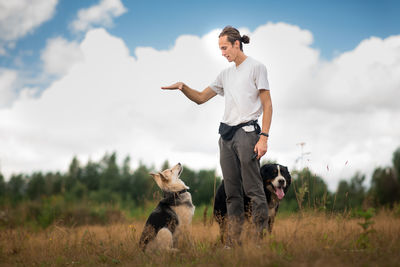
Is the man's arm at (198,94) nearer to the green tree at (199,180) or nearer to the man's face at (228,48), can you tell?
the man's face at (228,48)

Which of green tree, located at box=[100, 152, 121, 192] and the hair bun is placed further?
green tree, located at box=[100, 152, 121, 192]

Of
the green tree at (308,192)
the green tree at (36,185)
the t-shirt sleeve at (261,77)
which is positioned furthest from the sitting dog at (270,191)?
the green tree at (36,185)

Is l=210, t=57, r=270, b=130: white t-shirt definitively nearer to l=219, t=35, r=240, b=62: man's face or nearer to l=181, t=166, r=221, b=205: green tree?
l=219, t=35, r=240, b=62: man's face

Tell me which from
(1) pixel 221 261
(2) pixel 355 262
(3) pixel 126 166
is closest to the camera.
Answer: (2) pixel 355 262

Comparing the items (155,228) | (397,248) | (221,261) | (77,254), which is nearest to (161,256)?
(155,228)

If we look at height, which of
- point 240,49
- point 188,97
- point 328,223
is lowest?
point 328,223

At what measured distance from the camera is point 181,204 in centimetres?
539

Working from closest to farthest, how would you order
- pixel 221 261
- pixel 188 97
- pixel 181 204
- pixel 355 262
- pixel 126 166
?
pixel 355 262
pixel 221 261
pixel 188 97
pixel 181 204
pixel 126 166

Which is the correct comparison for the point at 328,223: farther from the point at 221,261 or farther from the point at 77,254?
the point at 77,254

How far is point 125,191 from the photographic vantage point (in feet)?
109

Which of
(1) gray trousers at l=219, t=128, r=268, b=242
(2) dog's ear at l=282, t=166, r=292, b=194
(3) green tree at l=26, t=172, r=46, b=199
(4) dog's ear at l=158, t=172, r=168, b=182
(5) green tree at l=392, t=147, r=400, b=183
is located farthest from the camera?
(3) green tree at l=26, t=172, r=46, b=199

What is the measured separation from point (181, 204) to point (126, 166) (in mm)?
33590

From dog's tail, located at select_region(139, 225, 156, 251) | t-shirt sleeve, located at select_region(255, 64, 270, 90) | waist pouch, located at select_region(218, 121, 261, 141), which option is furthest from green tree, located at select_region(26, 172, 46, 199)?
t-shirt sleeve, located at select_region(255, 64, 270, 90)

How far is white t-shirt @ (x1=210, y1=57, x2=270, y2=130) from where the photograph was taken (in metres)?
4.25
